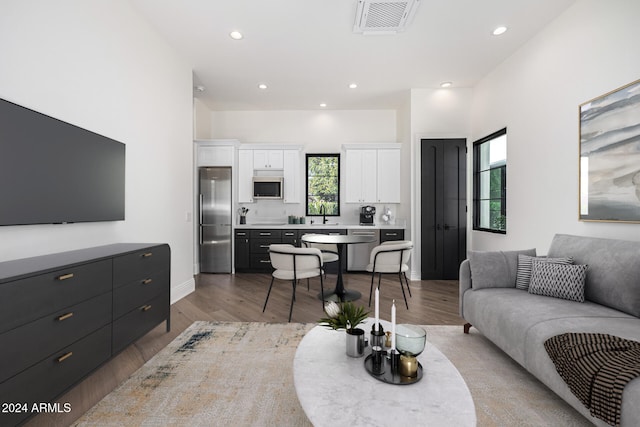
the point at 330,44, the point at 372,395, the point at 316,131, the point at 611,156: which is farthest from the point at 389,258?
the point at 316,131

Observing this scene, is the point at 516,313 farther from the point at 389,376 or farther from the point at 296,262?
the point at 296,262

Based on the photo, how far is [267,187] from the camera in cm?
570

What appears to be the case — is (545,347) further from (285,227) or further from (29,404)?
(285,227)

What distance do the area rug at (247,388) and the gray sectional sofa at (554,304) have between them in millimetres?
170

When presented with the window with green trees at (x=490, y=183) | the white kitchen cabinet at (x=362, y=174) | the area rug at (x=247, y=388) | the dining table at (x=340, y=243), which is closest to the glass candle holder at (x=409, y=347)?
the area rug at (x=247, y=388)

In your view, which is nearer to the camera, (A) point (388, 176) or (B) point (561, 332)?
(B) point (561, 332)

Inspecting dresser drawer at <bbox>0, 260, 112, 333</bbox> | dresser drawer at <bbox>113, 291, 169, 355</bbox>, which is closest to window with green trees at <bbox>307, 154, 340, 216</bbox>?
dresser drawer at <bbox>113, 291, 169, 355</bbox>

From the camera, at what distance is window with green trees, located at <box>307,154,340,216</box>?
5938mm

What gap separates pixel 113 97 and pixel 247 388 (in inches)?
105

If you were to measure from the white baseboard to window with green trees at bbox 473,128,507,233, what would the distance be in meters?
4.34

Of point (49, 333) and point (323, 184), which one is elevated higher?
point (323, 184)

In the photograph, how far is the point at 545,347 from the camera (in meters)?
1.71

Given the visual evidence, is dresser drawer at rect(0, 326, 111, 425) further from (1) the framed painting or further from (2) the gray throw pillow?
(1) the framed painting

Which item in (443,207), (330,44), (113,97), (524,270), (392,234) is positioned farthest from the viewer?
(392,234)
